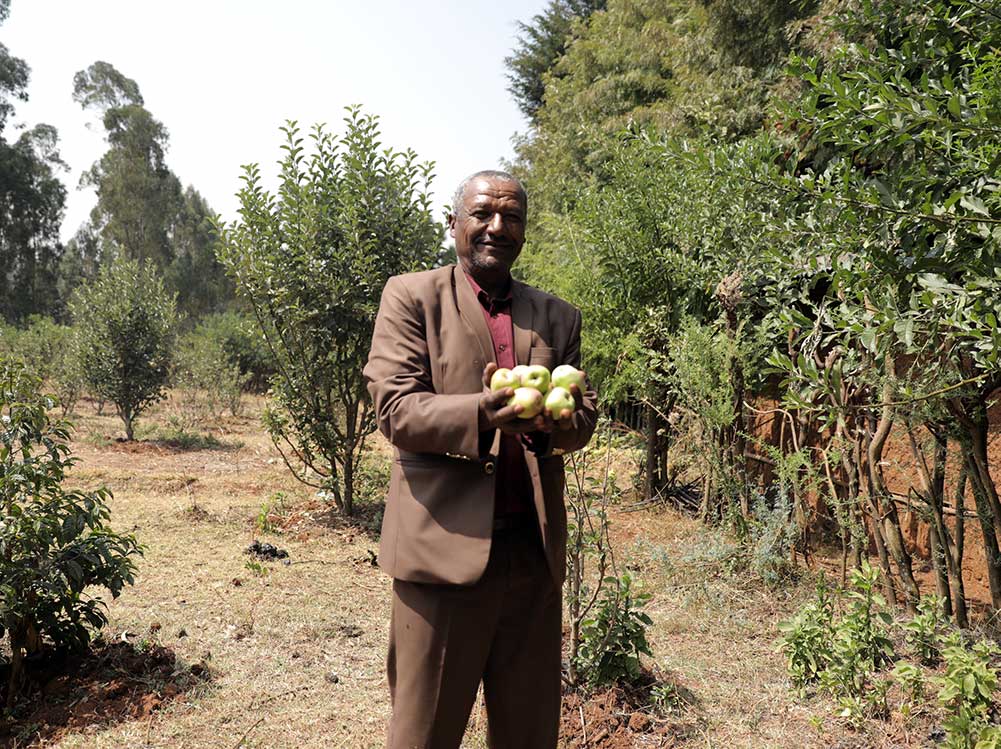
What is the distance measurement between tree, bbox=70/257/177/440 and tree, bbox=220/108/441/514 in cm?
664

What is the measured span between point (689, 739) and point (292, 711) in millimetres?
Result: 1745

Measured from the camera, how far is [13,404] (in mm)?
3146

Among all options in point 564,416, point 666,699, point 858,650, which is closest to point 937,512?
point 858,650

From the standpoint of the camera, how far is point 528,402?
1554mm

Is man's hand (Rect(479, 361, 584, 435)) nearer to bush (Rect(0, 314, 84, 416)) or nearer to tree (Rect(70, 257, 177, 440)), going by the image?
tree (Rect(70, 257, 177, 440))

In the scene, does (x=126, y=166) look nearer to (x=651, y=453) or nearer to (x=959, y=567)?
(x=651, y=453)

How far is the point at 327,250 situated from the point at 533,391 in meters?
5.35

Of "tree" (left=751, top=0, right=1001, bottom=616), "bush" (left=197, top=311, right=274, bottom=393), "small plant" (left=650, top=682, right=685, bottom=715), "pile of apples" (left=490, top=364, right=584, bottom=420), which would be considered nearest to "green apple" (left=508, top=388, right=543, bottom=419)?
"pile of apples" (left=490, top=364, right=584, bottom=420)

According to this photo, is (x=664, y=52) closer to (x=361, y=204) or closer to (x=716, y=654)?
(x=361, y=204)

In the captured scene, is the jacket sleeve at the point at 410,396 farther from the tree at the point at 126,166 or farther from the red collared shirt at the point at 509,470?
the tree at the point at 126,166

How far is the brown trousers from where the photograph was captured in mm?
1782

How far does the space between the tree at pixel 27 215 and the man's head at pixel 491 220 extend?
36702 millimetres

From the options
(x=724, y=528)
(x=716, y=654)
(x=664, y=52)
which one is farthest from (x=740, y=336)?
(x=664, y=52)

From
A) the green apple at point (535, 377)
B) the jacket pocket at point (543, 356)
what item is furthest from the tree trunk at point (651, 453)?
the green apple at point (535, 377)
